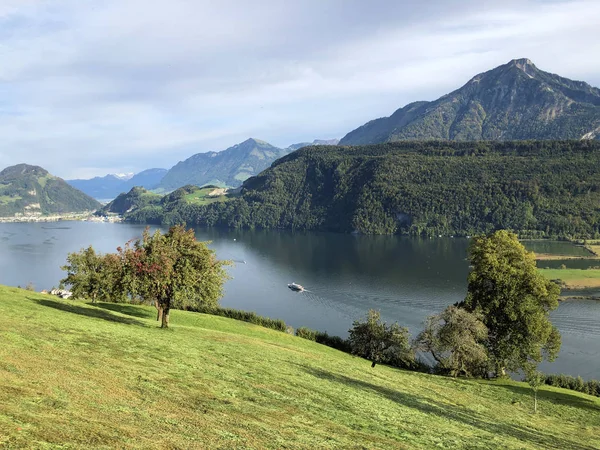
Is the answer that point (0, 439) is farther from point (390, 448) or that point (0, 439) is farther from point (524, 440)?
point (524, 440)

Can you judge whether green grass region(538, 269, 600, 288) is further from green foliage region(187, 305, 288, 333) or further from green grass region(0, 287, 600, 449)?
green grass region(0, 287, 600, 449)

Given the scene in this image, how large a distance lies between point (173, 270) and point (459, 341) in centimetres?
3425

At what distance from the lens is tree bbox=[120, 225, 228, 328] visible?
40.9m

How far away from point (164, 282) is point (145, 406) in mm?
24509

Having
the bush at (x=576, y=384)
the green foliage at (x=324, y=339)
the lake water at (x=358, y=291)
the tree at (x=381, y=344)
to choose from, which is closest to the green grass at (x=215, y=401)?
the tree at (x=381, y=344)

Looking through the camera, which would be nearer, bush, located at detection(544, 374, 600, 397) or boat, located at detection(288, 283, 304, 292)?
bush, located at detection(544, 374, 600, 397)

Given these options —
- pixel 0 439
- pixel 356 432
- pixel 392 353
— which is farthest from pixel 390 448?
pixel 392 353

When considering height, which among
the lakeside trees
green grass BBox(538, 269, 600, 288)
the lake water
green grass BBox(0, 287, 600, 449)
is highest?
the lakeside trees

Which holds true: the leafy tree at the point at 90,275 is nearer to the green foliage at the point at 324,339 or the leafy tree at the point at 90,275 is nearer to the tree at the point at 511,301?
the green foliage at the point at 324,339

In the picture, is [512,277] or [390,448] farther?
[512,277]

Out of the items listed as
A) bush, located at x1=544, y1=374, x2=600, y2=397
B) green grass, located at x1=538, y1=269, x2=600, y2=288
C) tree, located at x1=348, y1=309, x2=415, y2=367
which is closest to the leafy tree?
tree, located at x1=348, y1=309, x2=415, y2=367

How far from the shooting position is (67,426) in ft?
43.6

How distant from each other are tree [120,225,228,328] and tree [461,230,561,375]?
36.3m

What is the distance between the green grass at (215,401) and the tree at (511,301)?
578 inches
